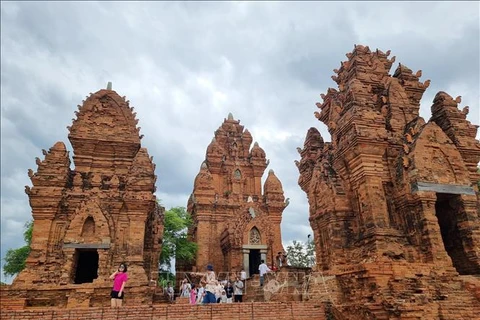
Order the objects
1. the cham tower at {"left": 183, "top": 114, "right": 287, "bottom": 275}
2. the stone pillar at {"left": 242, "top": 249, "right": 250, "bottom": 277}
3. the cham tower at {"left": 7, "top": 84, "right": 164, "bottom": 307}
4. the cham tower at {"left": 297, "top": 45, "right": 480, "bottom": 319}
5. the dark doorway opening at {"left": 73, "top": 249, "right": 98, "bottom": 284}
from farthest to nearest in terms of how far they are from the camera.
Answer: the cham tower at {"left": 183, "top": 114, "right": 287, "bottom": 275}, the stone pillar at {"left": 242, "top": 249, "right": 250, "bottom": 277}, the dark doorway opening at {"left": 73, "top": 249, "right": 98, "bottom": 284}, the cham tower at {"left": 7, "top": 84, "right": 164, "bottom": 307}, the cham tower at {"left": 297, "top": 45, "right": 480, "bottom": 319}

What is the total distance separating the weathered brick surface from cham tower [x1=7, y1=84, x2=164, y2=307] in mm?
3934

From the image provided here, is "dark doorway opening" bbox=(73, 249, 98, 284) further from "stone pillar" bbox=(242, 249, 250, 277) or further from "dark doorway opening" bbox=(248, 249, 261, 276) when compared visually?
"dark doorway opening" bbox=(248, 249, 261, 276)

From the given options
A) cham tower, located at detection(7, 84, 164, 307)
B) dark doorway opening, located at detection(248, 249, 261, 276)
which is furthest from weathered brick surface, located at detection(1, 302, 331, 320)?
dark doorway opening, located at detection(248, 249, 261, 276)

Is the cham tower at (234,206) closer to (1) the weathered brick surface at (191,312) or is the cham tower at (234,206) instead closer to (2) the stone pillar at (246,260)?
(2) the stone pillar at (246,260)

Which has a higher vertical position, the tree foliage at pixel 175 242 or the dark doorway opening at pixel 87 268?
the tree foliage at pixel 175 242

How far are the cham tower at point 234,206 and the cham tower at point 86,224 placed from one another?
9.15 metres

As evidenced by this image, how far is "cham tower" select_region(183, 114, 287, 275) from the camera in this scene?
23188 millimetres

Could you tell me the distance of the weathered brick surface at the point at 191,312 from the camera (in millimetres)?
7250

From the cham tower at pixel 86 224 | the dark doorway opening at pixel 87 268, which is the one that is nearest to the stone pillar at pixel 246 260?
the cham tower at pixel 86 224

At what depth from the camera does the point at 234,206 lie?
26.6m

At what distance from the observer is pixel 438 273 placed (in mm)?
7980

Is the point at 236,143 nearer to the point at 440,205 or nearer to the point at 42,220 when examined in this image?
the point at 42,220

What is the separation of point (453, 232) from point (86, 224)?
11.0 metres

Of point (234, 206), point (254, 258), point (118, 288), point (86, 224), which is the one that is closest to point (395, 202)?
point (118, 288)
